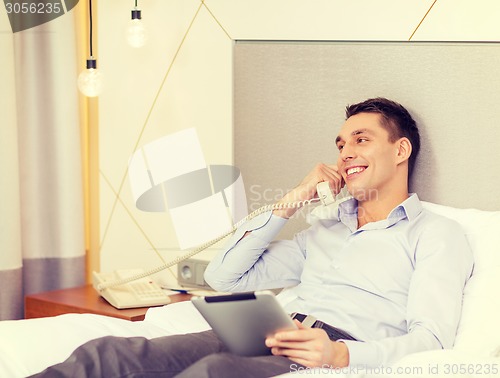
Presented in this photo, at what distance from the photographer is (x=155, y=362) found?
164cm

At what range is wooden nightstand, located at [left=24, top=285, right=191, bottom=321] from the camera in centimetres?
246

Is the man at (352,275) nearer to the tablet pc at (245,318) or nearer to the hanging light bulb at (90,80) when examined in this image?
the tablet pc at (245,318)

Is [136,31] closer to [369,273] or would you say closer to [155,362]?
[369,273]

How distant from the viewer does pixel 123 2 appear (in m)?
2.94

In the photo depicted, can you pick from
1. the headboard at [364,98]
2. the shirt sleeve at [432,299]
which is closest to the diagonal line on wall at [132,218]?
the headboard at [364,98]

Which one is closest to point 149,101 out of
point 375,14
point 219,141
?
point 219,141

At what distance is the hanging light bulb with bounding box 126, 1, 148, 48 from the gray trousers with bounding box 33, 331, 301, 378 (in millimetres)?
1344

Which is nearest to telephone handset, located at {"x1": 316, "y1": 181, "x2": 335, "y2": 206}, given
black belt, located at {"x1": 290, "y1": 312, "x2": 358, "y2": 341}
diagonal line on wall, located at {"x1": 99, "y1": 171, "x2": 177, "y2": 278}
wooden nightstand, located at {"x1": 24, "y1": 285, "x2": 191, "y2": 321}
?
black belt, located at {"x1": 290, "y1": 312, "x2": 358, "y2": 341}

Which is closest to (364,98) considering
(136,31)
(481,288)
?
(481,288)

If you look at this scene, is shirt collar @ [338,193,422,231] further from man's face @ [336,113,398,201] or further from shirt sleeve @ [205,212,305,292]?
shirt sleeve @ [205,212,305,292]

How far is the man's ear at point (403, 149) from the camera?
214 centimetres

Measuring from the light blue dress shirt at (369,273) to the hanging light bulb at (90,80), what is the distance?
0.92 m

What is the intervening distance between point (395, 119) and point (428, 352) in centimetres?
82

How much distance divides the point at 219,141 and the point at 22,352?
4.05 ft
